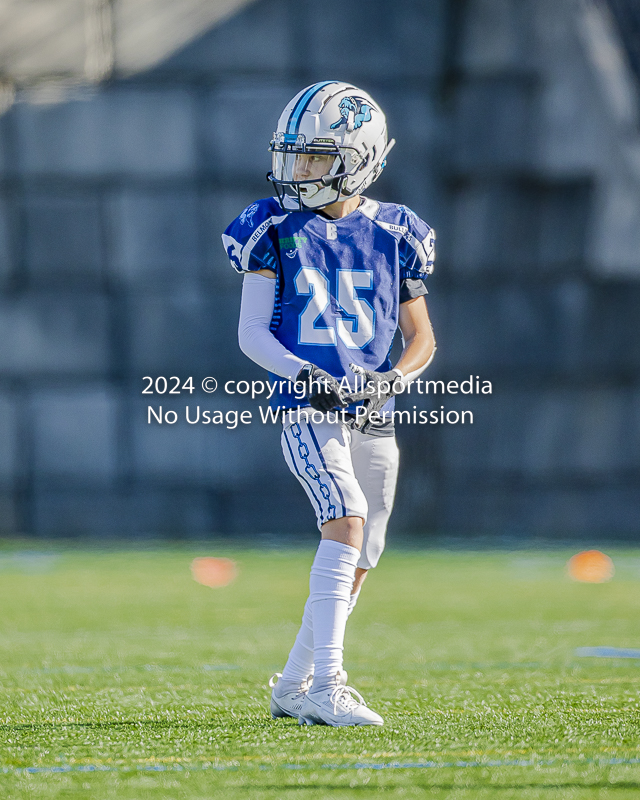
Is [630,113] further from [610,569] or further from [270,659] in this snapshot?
[270,659]

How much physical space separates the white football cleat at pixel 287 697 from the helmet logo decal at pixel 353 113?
147 cm

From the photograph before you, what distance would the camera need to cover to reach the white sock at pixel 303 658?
3.12 m

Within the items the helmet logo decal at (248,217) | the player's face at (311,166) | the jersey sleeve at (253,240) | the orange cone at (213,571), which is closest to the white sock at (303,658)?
the jersey sleeve at (253,240)

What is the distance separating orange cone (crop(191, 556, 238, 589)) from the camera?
6559mm

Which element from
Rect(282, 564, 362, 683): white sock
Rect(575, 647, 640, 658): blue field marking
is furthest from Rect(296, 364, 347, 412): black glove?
Rect(575, 647, 640, 658): blue field marking

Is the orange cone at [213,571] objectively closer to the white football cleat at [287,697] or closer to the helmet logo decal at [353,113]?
the white football cleat at [287,697]

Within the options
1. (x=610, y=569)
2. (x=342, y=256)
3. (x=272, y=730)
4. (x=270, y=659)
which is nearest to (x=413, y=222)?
(x=342, y=256)

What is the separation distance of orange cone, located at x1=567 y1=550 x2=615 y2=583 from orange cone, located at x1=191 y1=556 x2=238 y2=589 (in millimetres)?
1986

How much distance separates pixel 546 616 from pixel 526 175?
4064mm

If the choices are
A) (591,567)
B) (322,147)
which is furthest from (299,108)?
(591,567)

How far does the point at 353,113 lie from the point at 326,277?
0.45 m

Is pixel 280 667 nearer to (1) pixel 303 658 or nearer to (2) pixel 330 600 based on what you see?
(1) pixel 303 658

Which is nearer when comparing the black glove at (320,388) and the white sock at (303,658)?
the black glove at (320,388)

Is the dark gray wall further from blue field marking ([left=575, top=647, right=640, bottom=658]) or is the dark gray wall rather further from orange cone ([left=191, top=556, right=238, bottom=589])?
blue field marking ([left=575, top=647, right=640, bottom=658])
